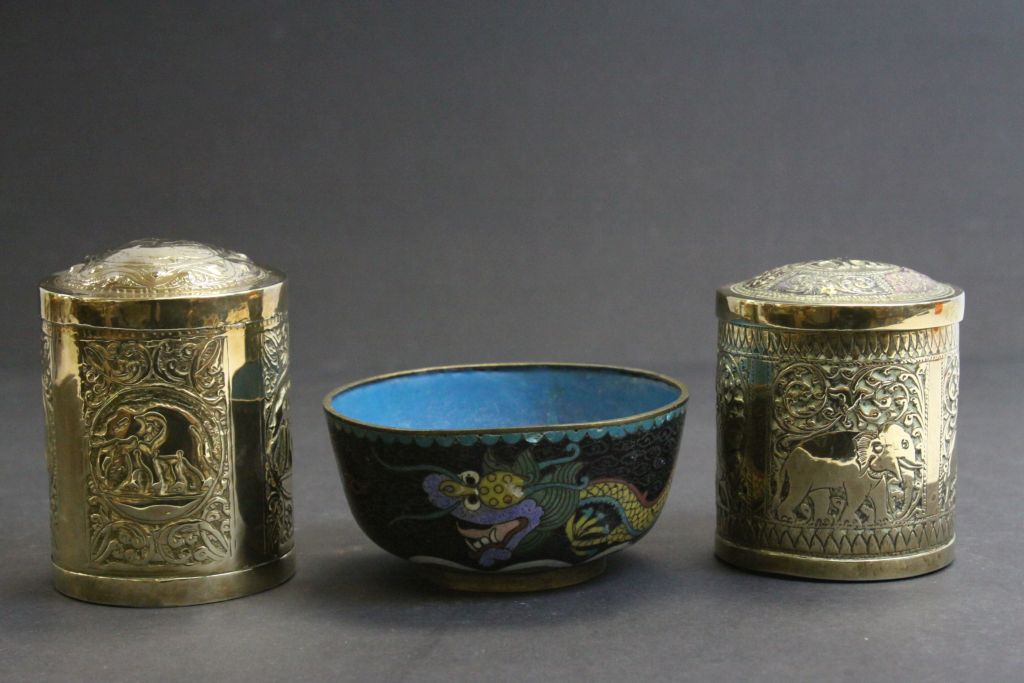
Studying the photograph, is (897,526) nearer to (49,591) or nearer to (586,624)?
(586,624)

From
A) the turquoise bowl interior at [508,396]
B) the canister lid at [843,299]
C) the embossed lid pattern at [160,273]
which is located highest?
the embossed lid pattern at [160,273]

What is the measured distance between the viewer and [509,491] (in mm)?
2723

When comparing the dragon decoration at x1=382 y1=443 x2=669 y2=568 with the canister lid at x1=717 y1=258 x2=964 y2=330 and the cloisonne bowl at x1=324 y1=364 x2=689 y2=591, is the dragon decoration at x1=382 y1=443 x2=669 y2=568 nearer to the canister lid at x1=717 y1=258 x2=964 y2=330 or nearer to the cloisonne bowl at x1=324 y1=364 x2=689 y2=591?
the cloisonne bowl at x1=324 y1=364 x2=689 y2=591

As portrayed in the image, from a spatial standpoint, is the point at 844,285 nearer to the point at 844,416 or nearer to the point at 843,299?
the point at 843,299

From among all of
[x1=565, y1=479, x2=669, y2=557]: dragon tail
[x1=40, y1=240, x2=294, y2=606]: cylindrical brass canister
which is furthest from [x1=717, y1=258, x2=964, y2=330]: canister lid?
[x1=40, y1=240, x2=294, y2=606]: cylindrical brass canister

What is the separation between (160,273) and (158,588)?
516 millimetres

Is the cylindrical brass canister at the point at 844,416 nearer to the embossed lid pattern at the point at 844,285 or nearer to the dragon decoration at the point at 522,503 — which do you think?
the embossed lid pattern at the point at 844,285

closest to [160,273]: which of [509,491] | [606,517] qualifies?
[509,491]

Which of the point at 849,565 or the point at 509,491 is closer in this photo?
the point at 509,491

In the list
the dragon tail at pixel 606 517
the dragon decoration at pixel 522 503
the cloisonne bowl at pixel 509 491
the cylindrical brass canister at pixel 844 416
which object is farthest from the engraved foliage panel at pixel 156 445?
the cylindrical brass canister at pixel 844 416

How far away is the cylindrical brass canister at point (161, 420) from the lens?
279 cm

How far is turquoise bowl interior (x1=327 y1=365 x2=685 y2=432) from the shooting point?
3170 mm

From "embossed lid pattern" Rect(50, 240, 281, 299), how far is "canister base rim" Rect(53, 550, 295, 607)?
1.55 ft

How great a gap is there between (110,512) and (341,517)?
0.68 meters
